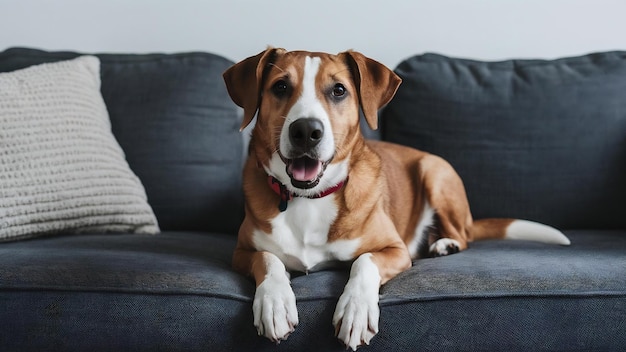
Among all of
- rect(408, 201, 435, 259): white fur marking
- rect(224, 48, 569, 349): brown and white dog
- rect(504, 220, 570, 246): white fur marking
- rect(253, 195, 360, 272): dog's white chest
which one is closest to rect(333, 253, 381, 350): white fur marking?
rect(224, 48, 569, 349): brown and white dog

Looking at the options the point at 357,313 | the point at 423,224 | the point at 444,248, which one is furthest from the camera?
the point at 423,224

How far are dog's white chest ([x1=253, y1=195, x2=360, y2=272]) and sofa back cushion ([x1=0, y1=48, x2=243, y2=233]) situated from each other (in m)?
0.75

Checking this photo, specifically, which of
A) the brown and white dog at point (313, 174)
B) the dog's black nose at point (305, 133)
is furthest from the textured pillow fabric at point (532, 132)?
the dog's black nose at point (305, 133)

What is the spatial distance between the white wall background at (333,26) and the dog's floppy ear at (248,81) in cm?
123

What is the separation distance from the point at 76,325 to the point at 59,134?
947 mm

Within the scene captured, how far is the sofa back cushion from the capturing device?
2693 mm

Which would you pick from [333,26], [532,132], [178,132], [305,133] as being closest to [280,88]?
[305,133]

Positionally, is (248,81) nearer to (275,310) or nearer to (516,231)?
(275,310)

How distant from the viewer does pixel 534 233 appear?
7.93 ft

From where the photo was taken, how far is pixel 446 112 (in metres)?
2.78

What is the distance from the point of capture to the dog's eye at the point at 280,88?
1.93 m

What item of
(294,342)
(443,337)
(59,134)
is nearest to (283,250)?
(294,342)

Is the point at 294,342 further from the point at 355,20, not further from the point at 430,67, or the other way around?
the point at 355,20

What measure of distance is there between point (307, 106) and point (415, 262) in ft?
2.19
